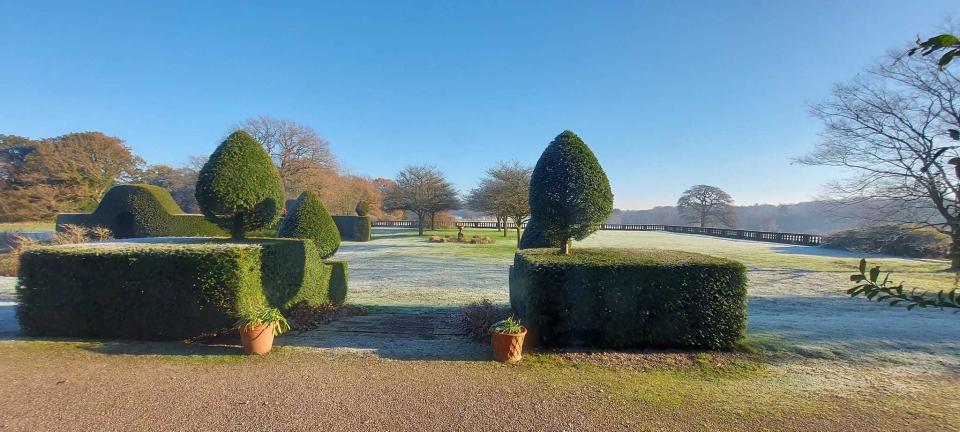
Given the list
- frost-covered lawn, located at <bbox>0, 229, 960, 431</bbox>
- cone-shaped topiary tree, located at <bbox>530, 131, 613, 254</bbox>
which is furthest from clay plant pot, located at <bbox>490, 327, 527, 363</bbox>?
cone-shaped topiary tree, located at <bbox>530, 131, 613, 254</bbox>

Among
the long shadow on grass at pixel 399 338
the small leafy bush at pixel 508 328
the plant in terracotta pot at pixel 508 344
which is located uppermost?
the small leafy bush at pixel 508 328

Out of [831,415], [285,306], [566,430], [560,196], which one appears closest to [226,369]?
[285,306]

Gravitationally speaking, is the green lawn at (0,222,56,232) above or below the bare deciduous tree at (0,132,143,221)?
below

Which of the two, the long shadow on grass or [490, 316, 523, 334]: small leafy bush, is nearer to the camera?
[490, 316, 523, 334]: small leafy bush

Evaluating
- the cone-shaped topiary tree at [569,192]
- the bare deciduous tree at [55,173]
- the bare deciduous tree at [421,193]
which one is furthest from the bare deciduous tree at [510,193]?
the bare deciduous tree at [55,173]

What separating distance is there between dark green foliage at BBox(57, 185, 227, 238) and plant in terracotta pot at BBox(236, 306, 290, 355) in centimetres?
1436

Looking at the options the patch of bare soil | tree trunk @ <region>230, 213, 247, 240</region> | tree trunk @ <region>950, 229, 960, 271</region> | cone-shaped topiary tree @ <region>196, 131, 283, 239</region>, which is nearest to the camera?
tree trunk @ <region>950, 229, 960, 271</region>

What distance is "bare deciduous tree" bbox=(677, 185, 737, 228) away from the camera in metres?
54.3

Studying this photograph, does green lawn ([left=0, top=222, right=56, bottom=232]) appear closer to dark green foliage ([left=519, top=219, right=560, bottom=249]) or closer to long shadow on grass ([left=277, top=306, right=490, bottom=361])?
long shadow on grass ([left=277, top=306, right=490, bottom=361])

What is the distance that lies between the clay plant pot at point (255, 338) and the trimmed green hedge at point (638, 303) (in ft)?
10.9

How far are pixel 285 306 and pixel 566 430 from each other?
481cm

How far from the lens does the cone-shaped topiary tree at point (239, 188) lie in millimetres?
6602

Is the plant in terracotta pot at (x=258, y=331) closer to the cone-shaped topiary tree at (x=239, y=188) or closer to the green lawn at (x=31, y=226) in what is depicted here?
the cone-shaped topiary tree at (x=239, y=188)

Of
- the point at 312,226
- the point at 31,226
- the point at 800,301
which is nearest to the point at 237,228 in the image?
the point at 312,226
